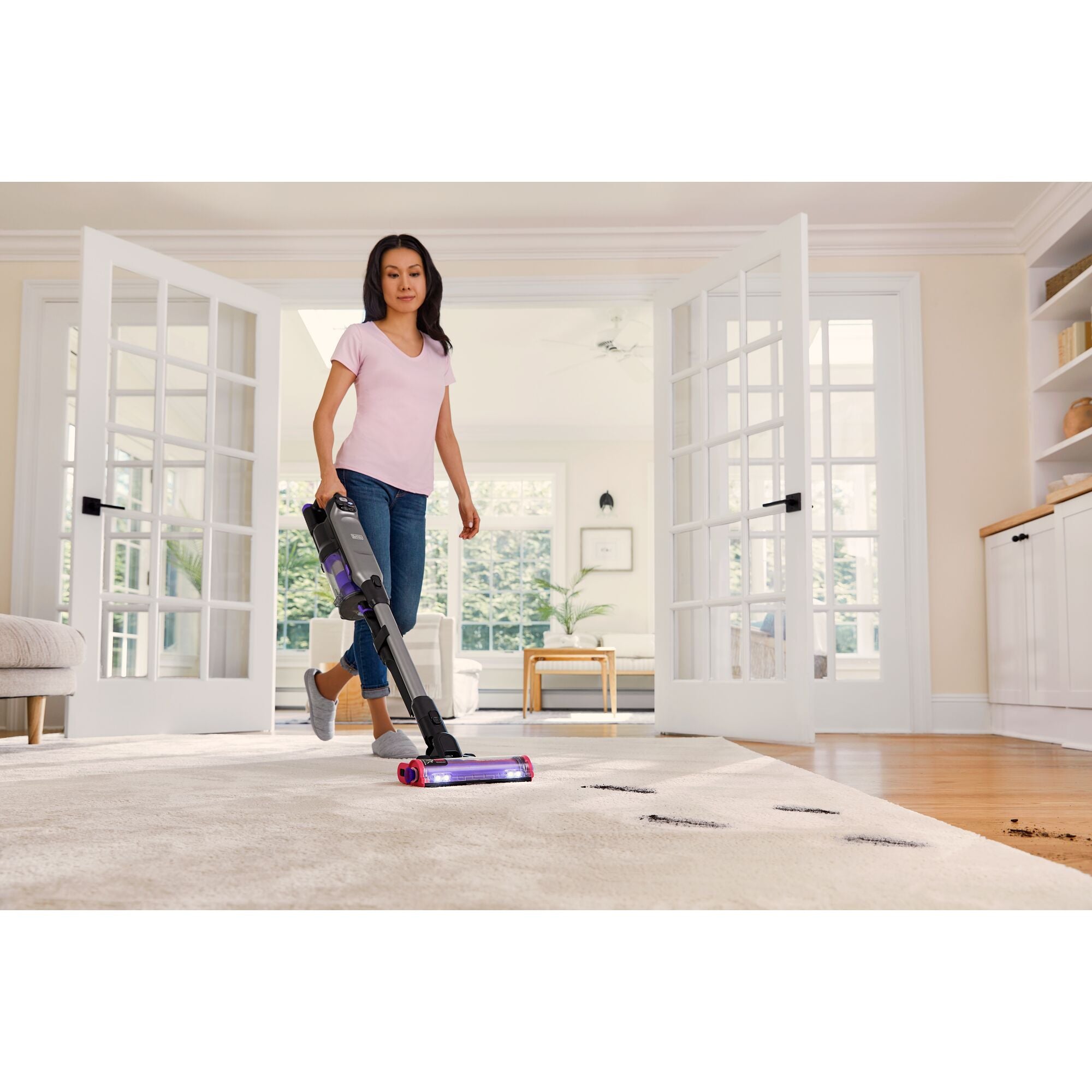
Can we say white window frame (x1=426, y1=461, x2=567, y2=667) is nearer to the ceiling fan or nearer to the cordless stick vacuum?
the ceiling fan

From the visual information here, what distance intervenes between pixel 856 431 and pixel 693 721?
1.56 meters

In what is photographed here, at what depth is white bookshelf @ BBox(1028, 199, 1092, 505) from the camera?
414 centimetres

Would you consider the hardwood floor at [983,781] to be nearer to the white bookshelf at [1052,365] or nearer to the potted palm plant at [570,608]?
the white bookshelf at [1052,365]

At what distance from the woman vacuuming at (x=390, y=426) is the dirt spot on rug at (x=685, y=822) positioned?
1.07 meters

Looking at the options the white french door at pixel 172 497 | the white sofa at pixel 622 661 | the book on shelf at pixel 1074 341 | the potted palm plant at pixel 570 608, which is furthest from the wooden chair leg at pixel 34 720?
the potted palm plant at pixel 570 608

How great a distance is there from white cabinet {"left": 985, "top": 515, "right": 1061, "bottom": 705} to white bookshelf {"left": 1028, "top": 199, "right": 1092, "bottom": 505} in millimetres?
446

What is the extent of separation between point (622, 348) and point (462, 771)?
17.1 feet

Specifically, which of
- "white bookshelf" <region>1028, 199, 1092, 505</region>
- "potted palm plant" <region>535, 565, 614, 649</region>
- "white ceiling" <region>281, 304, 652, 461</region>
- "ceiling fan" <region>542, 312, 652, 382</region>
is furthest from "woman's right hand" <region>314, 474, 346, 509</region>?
"potted palm plant" <region>535, 565, 614, 649</region>

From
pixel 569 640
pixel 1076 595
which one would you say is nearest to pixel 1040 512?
pixel 1076 595

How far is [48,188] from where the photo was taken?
4121 mm

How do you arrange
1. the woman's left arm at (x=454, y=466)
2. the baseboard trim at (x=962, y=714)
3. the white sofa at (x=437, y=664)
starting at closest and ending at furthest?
the woman's left arm at (x=454, y=466)
the baseboard trim at (x=962, y=714)
the white sofa at (x=437, y=664)

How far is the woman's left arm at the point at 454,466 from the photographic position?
8.86ft

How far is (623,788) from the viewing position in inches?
70.9
